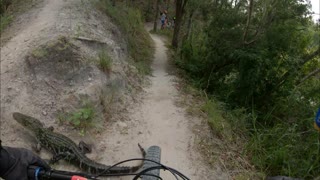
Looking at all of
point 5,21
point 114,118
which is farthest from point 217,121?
point 5,21

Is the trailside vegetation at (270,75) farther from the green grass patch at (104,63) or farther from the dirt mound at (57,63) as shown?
the dirt mound at (57,63)

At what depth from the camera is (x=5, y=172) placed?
5.06 feet

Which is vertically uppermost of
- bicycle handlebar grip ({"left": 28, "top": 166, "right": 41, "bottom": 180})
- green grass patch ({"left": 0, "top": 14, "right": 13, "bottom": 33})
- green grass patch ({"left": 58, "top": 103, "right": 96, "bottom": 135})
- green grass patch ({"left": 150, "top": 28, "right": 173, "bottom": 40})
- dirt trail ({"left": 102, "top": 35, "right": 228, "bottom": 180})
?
green grass patch ({"left": 0, "top": 14, "right": 13, "bottom": 33})

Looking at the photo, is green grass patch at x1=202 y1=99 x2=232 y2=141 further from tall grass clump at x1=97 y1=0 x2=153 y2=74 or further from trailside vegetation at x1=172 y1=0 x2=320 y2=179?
tall grass clump at x1=97 y1=0 x2=153 y2=74

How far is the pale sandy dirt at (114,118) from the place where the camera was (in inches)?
185

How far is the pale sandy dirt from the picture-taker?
4.71 m

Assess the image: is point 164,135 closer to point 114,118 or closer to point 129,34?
point 114,118

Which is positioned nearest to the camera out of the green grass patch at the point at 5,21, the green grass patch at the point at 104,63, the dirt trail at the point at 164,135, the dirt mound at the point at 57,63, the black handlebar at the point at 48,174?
the black handlebar at the point at 48,174

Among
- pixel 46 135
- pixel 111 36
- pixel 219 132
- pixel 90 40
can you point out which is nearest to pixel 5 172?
pixel 46 135

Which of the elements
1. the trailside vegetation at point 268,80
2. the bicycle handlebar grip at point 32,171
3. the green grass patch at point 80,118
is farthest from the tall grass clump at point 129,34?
the bicycle handlebar grip at point 32,171

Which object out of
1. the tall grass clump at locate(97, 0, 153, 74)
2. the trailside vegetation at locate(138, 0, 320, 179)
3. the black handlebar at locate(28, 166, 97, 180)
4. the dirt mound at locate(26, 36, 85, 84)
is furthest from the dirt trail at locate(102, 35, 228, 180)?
the black handlebar at locate(28, 166, 97, 180)

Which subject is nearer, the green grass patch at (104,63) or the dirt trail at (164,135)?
the dirt trail at (164,135)

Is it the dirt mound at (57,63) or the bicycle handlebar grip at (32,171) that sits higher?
the bicycle handlebar grip at (32,171)

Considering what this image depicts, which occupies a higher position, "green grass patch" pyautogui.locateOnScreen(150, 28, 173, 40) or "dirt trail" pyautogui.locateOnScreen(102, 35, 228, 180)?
"green grass patch" pyautogui.locateOnScreen(150, 28, 173, 40)
